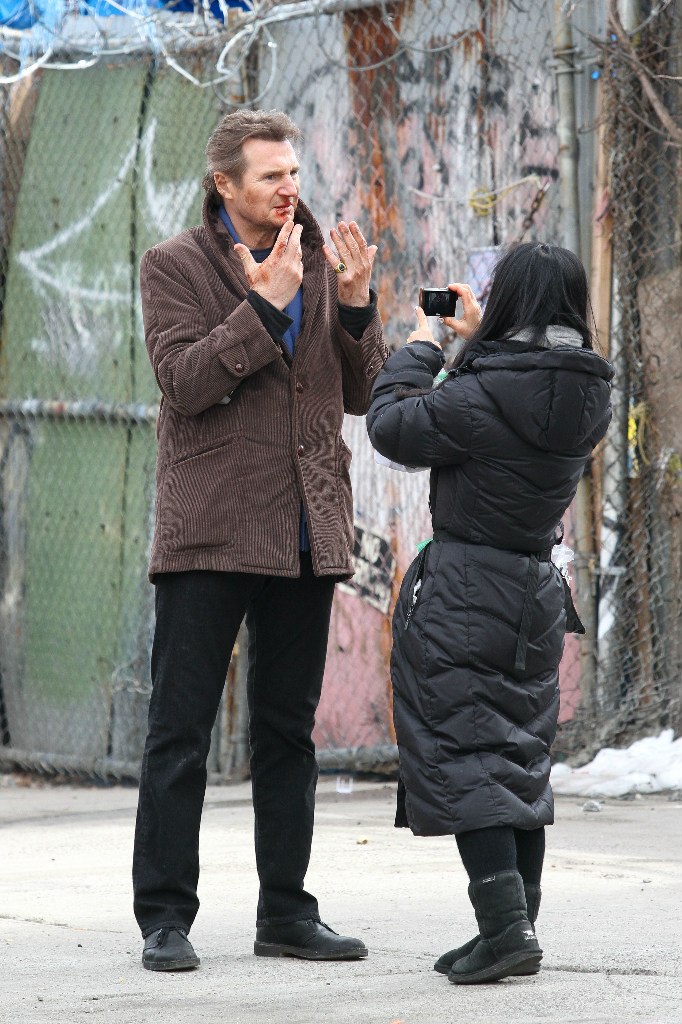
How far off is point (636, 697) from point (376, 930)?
8.73ft

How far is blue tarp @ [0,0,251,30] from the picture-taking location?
775 cm

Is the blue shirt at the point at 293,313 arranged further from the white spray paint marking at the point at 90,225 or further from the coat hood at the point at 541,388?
the white spray paint marking at the point at 90,225

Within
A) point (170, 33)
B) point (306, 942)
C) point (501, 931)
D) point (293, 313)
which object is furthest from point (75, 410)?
point (501, 931)

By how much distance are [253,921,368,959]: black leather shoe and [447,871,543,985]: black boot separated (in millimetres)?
396

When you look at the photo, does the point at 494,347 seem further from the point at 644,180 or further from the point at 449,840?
the point at 644,180

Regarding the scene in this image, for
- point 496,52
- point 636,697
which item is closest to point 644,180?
point 496,52

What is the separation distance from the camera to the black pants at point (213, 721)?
12.5 ft

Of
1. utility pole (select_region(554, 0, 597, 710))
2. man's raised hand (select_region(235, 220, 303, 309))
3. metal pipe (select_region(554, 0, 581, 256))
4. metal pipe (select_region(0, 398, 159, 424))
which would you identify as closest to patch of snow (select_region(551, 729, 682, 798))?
utility pole (select_region(554, 0, 597, 710))

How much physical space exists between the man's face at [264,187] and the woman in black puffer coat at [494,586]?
61 centimetres

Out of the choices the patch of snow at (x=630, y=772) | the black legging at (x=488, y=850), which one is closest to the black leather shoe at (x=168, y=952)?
the black legging at (x=488, y=850)

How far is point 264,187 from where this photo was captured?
3943mm

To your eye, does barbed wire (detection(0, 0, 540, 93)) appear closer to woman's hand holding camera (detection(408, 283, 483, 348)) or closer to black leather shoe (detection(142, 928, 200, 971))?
woman's hand holding camera (detection(408, 283, 483, 348))

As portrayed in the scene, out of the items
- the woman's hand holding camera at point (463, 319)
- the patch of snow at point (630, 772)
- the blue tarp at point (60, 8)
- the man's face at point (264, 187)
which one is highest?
the blue tarp at point (60, 8)

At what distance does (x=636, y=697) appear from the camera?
21.6 ft
